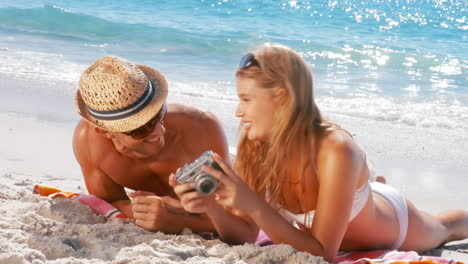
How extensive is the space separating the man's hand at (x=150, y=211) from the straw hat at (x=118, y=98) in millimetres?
425

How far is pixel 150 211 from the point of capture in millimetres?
3627

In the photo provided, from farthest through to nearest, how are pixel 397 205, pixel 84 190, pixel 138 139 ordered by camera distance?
pixel 84 190 → pixel 397 205 → pixel 138 139

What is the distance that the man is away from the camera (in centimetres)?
335

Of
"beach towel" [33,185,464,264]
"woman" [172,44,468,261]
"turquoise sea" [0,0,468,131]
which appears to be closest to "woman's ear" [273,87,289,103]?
"woman" [172,44,468,261]

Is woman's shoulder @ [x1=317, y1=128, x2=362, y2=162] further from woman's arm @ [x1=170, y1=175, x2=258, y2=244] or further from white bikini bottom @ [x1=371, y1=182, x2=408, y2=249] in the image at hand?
white bikini bottom @ [x1=371, y1=182, x2=408, y2=249]

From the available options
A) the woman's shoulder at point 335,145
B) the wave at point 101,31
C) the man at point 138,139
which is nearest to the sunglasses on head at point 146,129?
the man at point 138,139

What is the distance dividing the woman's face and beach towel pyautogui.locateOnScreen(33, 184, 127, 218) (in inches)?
42.1

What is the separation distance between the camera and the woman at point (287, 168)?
3.04 m

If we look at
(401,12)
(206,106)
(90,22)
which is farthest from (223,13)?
(206,106)

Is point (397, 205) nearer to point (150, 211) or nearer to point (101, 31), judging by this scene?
point (150, 211)

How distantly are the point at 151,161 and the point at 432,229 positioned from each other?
159cm

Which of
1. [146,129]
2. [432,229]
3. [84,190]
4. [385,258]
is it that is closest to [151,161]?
[146,129]

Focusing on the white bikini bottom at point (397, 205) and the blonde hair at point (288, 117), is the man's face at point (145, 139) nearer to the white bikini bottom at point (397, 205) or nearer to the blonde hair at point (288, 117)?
the blonde hair at point (288, 117)

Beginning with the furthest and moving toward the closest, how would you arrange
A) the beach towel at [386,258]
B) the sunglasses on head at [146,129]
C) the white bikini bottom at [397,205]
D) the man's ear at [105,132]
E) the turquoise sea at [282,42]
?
the turquoise sea at [282,42] → the white bikini bottom at [397,205] → the man's ear at [105,132] → the sunglasses on head at [146,129] → the beach towel at [386,258]
